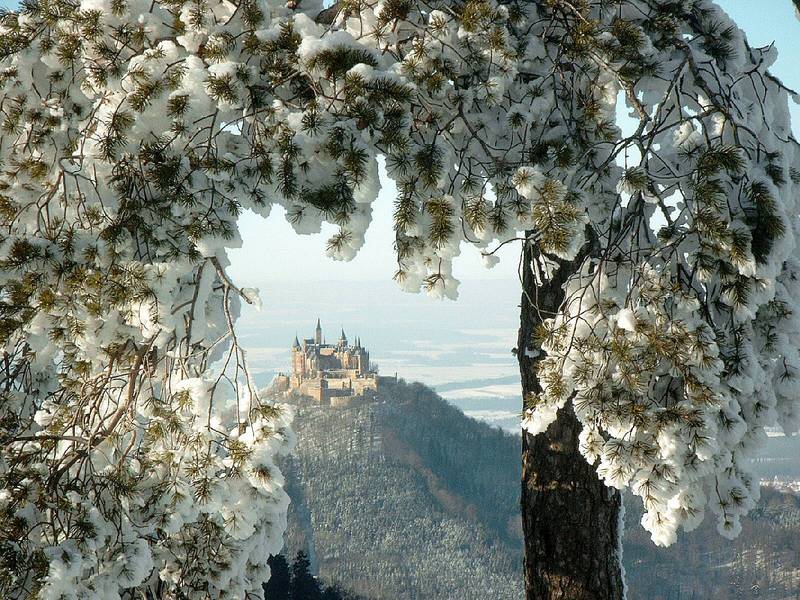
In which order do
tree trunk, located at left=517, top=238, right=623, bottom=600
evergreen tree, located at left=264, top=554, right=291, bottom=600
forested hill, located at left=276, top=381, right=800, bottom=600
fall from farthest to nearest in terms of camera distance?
1. forested hill, located at left=276, top=381, right=800, bottom=600
2. evergreen tree, located at left=264, top=554, right=291, bottom=600
3. tree trunk, located at left=517, top=238, right=623, bottom=600

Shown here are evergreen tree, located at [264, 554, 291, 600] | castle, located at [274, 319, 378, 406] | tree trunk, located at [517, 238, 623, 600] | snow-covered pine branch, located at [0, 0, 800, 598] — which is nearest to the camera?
snow-covered pine branch, located at [0, 0, 800, 598]

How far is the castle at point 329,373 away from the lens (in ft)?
195

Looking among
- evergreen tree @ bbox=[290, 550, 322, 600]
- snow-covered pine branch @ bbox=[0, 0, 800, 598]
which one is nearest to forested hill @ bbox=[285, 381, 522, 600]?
evergreen tree @ bbox=[290, 550, 322, 600]

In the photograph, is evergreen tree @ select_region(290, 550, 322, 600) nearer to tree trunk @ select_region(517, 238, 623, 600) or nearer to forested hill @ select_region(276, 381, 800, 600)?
tree trunk @ select_region(517, 238, 623, 600)

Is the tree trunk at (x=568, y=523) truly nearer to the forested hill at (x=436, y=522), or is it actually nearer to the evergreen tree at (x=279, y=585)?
the evergreen tree at (x=279, y=585)

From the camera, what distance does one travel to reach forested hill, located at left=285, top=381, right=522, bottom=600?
5803 cm

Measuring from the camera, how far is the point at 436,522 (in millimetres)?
62000

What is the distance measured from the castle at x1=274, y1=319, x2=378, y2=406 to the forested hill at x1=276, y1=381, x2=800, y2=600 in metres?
1.45

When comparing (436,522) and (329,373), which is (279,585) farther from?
(436,522)

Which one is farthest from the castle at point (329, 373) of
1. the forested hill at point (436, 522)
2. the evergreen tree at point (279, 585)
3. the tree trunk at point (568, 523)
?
the tree trunk at point (568, 523)

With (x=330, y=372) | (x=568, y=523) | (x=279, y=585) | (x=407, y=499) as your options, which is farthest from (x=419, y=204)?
(x=407, y=499)

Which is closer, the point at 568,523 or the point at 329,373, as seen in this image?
the point at 568,523

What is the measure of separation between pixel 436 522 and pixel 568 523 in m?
61.2

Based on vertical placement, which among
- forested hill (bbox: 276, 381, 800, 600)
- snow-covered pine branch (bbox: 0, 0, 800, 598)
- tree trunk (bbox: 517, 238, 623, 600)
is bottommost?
forested hill (bbox: 276, 381, 800, 600)
